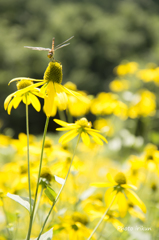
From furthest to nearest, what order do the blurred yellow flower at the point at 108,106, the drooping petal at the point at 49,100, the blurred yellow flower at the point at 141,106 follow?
1. the blurred yellow flower at the point at 141,106
2. the blurred yellow flower at the point at 108,106
3. the drooping petal at the point at 49,100

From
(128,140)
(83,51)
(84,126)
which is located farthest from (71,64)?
(84,126)

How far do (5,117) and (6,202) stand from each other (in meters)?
5.33

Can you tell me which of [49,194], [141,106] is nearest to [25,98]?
[49,194]

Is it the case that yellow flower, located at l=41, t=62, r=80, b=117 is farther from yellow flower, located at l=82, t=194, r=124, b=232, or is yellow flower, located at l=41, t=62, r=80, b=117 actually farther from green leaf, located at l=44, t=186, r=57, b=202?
yellow flower, located at l=82, t=194, r=124, b=232

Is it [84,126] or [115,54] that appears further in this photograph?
[115,54]

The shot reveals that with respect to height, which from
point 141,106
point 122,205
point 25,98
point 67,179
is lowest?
point 67,179

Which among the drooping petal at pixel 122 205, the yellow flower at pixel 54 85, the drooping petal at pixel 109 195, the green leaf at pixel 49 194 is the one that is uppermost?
the yellow flower at pixel 54 85

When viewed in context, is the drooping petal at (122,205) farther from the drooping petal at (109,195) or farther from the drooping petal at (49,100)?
the drooping petal at (49,100)

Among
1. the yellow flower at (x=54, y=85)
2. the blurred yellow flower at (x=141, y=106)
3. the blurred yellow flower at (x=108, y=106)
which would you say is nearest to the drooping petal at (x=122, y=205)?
the yellow flower at (x=54, y=85)

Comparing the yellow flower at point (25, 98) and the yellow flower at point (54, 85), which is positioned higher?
the yellow flower at point (54, 85)

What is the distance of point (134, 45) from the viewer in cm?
945

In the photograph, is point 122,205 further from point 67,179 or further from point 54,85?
point 67,179

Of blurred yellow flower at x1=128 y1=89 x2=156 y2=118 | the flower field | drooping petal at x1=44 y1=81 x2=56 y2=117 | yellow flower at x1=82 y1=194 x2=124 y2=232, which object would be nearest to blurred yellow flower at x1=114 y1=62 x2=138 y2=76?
the flower field

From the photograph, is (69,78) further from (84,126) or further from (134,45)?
(84,126)
